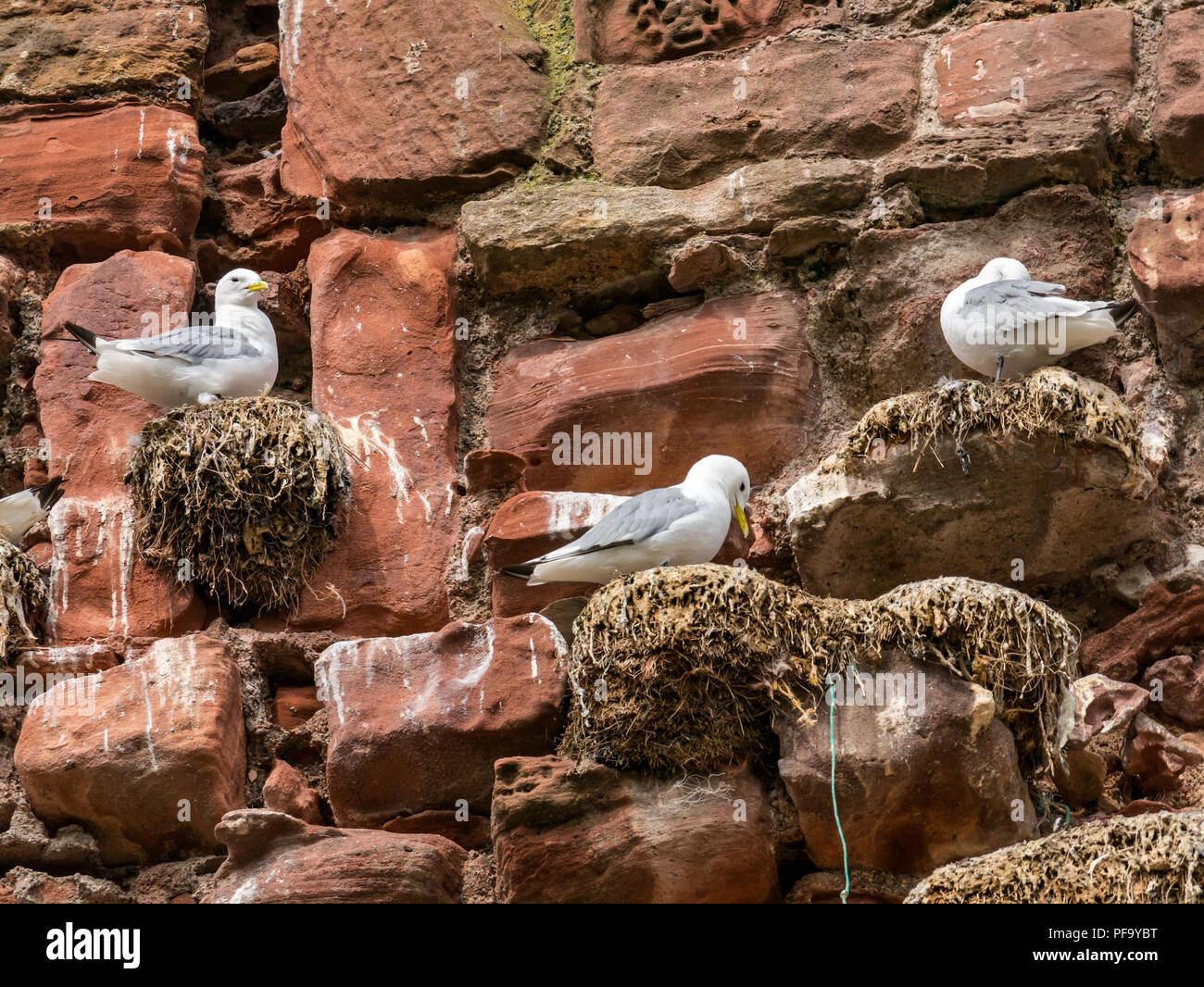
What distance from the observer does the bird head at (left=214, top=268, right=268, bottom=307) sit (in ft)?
25.8

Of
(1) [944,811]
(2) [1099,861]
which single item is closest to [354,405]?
(1) [944,811]

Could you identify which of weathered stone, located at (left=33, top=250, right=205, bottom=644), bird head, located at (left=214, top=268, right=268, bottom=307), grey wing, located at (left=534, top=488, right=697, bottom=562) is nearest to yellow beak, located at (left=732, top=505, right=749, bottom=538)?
grey wing, located at (left=534, top=488, right=697, bottom=562)

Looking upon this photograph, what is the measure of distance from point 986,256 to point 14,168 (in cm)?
432

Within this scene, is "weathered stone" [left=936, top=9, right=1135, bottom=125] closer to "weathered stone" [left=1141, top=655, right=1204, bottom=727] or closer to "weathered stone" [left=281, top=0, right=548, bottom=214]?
"weathered stone" [left=281, top=0, right=548, bottom=214]

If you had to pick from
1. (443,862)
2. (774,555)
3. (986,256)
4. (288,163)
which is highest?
(288,163)

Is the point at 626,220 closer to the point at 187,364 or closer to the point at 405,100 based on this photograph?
the point at 405,100

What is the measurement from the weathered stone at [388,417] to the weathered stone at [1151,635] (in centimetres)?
237

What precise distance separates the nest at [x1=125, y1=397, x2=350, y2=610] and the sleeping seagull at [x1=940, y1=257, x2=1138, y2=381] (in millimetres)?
2411

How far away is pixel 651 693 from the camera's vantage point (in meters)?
5.93

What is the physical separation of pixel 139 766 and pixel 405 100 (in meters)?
3.37

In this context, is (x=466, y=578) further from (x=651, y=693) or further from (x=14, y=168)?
(x=14, y=168)

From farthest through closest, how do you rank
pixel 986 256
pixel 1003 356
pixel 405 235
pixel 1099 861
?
1. pixel 405 235
2. pixel 986 256
3. pixel 1003 356
4. pixel 1099 861

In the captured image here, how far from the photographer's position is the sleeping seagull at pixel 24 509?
7273 mm

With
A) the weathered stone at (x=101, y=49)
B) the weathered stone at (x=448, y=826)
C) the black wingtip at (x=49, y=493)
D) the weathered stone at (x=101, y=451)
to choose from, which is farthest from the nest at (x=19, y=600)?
the weathered stone at (x=101, y=49)
